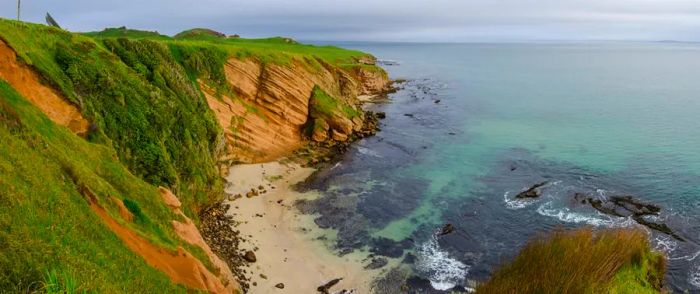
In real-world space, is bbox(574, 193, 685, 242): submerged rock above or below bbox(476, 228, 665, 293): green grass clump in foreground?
below

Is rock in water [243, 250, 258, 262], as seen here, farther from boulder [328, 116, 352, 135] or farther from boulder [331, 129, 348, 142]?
boulder [328, 116, 352, 135]

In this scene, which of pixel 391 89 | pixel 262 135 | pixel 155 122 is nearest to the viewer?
pixel 155 122

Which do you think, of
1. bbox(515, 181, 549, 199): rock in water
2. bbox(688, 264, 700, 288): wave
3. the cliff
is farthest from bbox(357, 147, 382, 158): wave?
bbox(688, 264, 700, 288): wave

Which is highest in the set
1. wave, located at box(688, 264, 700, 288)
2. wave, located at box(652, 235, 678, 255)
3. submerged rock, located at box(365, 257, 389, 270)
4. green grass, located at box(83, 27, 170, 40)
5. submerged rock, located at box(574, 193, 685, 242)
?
green grass, located at box(83, 27, 170, 40)

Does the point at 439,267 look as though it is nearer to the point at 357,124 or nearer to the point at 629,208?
the point at 629,208

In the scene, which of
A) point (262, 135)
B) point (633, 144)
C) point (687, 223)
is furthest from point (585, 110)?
point (262, 135)

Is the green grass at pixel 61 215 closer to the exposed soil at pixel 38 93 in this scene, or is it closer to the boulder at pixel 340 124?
the exposed soil at pixel 38 93

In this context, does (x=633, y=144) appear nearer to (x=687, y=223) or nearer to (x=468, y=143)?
(x=468, y=143)
